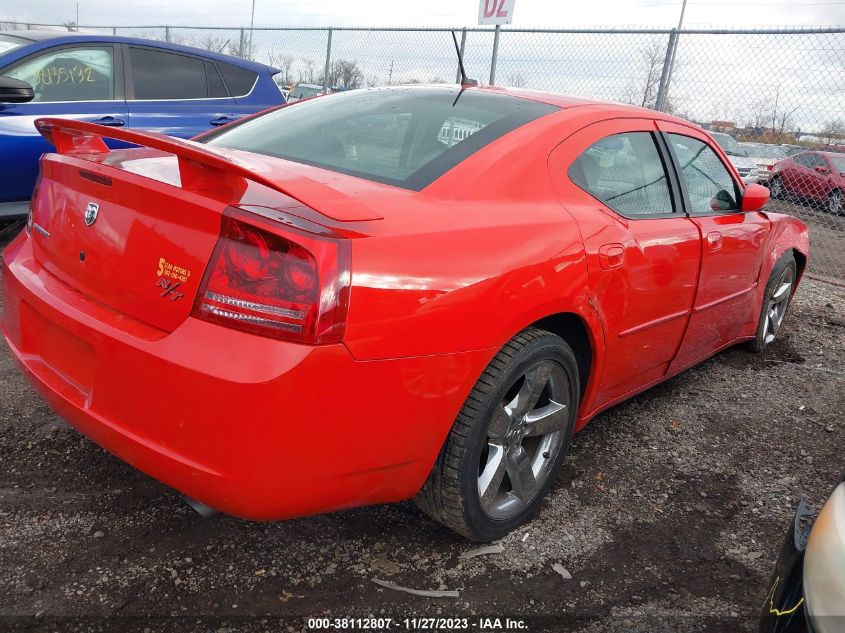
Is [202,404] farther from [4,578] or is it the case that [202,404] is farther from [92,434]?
[4,578]

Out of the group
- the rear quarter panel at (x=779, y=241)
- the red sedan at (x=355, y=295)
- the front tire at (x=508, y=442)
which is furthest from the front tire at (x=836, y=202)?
the front tire at (x=508, y=442)

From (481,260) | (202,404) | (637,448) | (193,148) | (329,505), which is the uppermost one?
(193,148)

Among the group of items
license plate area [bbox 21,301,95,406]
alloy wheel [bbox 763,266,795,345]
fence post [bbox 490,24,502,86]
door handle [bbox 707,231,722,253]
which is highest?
fence post [bbox 490,24,502,86]

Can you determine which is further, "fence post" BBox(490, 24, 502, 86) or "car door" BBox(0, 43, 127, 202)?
"fence post" BBox(490, 24, 502, 86)

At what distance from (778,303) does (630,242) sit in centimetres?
264

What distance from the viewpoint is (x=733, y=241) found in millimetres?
3439

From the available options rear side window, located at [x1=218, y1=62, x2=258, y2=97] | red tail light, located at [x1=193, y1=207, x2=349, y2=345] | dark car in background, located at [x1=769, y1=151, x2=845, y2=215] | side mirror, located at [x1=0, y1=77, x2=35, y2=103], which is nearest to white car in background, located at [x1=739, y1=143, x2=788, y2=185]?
dark car in background, located at [x1=769, y1=151, x2=845, y2=215]

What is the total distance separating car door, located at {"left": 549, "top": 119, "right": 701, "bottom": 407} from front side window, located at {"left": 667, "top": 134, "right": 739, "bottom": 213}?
18 centimetres

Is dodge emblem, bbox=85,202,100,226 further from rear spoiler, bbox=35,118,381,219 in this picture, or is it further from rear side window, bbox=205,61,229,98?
rear side window, bbox=205,61,229,98

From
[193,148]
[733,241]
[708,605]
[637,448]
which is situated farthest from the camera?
[733,241]

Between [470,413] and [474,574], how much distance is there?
1.79 ft

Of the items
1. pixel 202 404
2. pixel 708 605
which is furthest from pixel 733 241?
pixel 202 404

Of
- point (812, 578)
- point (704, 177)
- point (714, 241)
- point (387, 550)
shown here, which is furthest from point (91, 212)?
point (704, 177)

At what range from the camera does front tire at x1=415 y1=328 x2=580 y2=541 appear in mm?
2086
